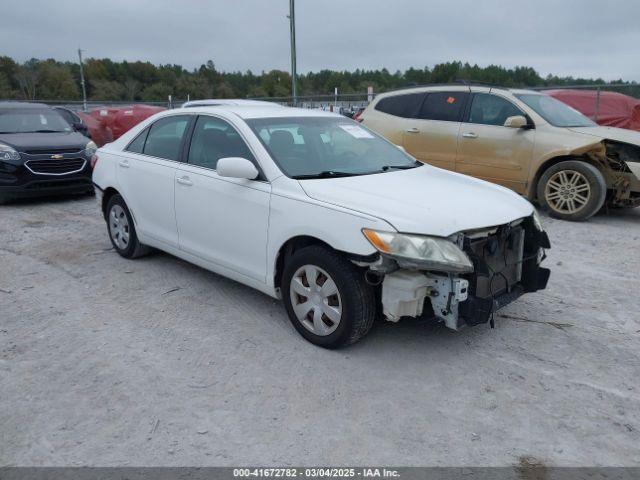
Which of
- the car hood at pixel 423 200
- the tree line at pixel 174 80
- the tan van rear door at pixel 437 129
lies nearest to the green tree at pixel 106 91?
the tree line at pixel 174 80

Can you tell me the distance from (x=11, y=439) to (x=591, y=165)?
747cm

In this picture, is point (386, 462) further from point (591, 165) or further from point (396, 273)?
point (591, 165)

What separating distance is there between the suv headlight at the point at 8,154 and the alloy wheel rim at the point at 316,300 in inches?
261

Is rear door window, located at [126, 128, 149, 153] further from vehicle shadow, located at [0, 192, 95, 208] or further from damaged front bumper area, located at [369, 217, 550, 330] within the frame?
vehicle shadow, located at [0, 192, 95, 208]

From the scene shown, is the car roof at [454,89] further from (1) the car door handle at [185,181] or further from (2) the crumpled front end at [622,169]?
(1) the car door handle at [185,181]

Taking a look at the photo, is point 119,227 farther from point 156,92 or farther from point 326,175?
point 156,92

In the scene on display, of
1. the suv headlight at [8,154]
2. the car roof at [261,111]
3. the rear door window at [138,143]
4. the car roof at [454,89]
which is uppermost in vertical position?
the car roof at [454,89]

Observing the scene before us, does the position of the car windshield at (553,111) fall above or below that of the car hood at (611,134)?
above

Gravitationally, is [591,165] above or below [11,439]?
above

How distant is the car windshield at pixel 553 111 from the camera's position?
809 cm

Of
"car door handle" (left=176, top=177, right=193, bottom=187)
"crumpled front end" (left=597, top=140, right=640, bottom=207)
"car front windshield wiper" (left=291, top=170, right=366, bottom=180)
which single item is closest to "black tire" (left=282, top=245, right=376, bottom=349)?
"car front windshield wiper" (left=291, top=170, right=366, bottom=180)

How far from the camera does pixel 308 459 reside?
2730 millimetres

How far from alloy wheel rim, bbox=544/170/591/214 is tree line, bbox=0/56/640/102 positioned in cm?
4737

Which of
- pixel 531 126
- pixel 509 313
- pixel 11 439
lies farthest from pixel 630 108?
pixel 11 439
